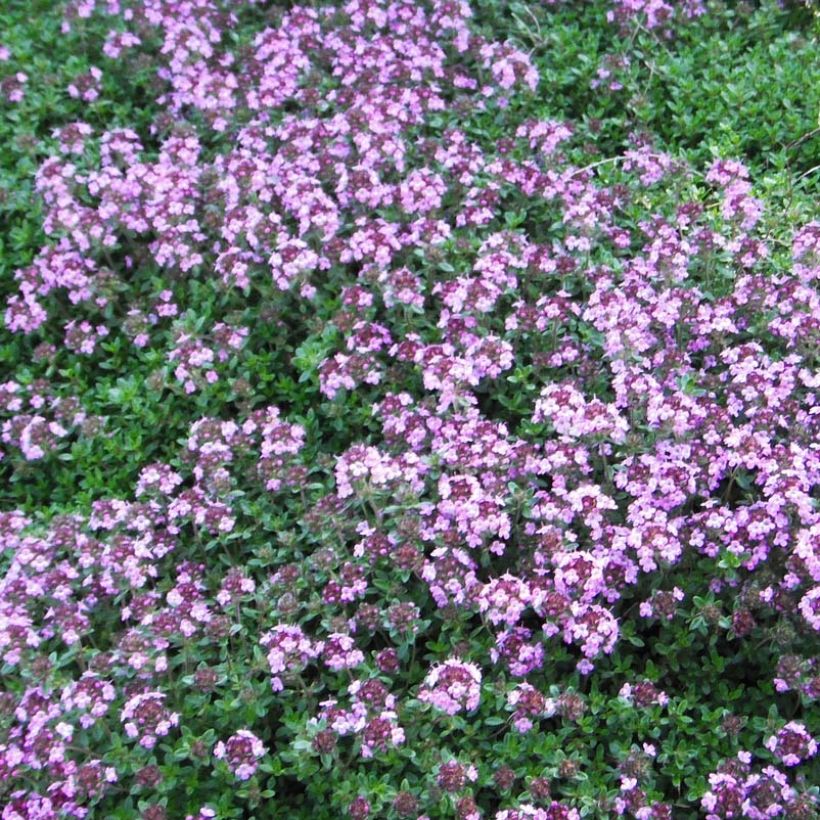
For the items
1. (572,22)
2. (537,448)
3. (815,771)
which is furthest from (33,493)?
(572,22)

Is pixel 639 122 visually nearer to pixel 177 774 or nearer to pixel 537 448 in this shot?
pixel 537 448

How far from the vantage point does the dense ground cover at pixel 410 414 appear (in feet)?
12.9

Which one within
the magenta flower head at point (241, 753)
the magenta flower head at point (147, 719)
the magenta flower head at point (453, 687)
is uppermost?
the magenta flower head at point (453, 687)

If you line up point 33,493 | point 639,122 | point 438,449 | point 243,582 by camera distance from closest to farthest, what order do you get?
1. point 243,582
2. point 438,449
3. point 33,493
4. point 639,122

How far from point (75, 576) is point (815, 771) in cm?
272

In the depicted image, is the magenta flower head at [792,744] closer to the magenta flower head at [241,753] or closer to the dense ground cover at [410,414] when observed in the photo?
the dense ground cover at [410,414]

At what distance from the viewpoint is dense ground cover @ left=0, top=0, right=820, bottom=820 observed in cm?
393

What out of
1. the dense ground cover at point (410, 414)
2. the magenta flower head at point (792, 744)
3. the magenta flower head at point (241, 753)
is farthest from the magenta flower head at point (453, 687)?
the magenta flower head at point (792, 744)

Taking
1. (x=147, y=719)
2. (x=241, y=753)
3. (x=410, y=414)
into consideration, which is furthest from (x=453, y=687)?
(x=410, y=414)

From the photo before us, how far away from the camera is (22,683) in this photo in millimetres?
4273

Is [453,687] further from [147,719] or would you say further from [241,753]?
[147,719]

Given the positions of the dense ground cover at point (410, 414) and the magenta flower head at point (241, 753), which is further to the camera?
the dense ground cover at point (410, 414)

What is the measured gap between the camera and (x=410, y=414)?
4559 mm

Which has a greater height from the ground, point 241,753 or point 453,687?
point 453,687
